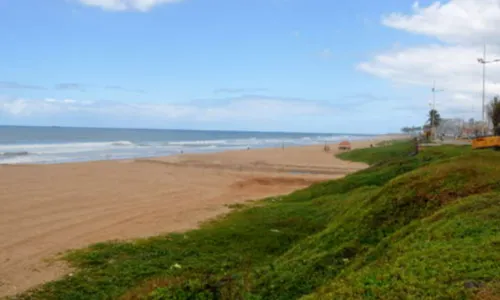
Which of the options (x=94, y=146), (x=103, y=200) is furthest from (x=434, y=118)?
(x=103, y=200)

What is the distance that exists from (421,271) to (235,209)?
1110 centimetres

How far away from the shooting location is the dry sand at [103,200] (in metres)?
10.7

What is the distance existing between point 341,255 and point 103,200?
12.5 m

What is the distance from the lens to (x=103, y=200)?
17.8m

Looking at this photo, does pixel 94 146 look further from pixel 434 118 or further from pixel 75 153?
pixel 434 118

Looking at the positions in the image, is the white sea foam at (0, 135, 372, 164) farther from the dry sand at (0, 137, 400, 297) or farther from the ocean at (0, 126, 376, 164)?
the dry sand at (0, 137, 400, 297)

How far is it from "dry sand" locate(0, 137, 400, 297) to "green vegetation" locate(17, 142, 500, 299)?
107 centimetres

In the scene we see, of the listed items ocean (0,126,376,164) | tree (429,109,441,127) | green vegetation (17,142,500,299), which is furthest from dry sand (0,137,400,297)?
tree (429,109,441,127)

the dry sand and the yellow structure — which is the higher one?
the yellow structure

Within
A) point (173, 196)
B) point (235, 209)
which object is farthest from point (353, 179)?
point (173, 196)

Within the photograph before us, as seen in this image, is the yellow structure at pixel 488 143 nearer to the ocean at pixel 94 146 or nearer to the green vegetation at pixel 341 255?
the green vegetation at pixel 341 255

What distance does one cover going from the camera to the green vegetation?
484 centimetres

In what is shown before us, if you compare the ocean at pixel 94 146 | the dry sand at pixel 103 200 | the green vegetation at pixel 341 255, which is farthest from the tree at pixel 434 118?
the green vegetation at pixel 341 255

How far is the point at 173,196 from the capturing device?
19203 mm
